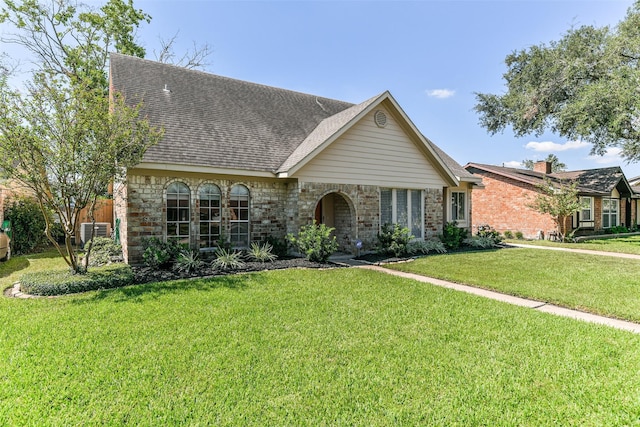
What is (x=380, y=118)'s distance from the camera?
1165cm

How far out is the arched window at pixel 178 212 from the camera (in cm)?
908

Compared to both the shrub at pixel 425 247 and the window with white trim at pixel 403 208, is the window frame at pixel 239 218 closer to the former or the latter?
the window with white trim at pixel 403 208

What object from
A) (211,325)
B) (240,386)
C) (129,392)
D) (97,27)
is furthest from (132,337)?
(97,27)

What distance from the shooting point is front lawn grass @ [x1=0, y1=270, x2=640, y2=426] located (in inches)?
105

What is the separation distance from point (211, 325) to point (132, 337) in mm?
971

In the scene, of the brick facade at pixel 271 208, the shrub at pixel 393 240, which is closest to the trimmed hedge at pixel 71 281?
the brick facade at pixel 271 208

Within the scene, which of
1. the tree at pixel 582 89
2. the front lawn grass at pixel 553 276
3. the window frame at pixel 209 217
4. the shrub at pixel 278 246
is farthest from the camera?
the tree at pixel 582 89

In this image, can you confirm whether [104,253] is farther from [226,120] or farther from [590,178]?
[590,178]

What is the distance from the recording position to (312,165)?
10.5m

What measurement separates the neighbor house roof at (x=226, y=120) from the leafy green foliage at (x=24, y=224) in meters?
5.77

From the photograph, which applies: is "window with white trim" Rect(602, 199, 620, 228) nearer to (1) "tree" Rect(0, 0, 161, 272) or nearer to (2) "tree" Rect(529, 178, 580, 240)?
(2) "tree" Rect(529, 178, 580, 240)

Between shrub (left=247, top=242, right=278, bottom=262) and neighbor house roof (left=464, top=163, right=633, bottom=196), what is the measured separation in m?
17.1

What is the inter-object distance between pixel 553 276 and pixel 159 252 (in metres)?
9.87

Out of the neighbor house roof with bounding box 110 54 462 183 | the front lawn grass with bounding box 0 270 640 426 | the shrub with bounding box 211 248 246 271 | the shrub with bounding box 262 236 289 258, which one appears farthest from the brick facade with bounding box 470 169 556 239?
the shrub with bounding box 211 248 246 271
